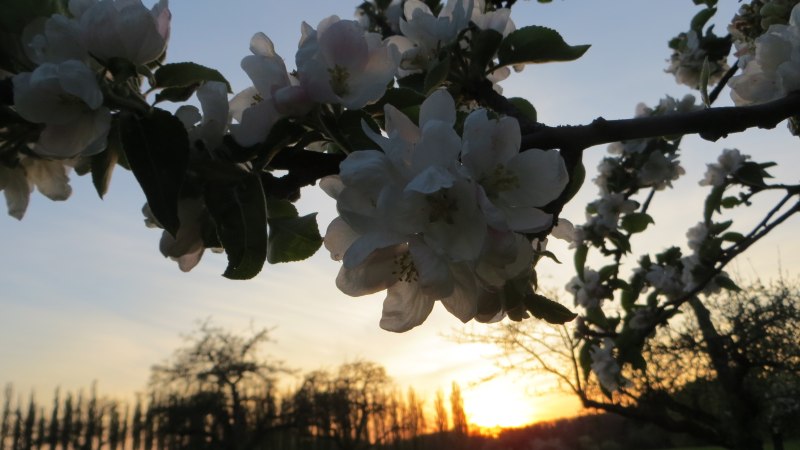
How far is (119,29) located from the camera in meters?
0.59

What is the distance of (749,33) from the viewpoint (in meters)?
2.11

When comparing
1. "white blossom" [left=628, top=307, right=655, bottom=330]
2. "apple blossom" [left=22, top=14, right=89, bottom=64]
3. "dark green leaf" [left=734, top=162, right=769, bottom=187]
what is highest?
"dark green leaf" [left=734, top=162, right=769, bottom=187]

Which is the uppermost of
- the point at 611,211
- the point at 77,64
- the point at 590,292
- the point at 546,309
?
the point at 611,211

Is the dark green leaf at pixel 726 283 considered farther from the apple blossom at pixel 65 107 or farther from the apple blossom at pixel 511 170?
the apple blossom at pixel 65 107

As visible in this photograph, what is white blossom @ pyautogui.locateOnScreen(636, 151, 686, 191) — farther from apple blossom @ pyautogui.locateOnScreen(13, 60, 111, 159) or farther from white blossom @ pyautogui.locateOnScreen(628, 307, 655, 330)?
apple blossom @ pyautogui.locateOnScreen(13, 60, 111, 159)

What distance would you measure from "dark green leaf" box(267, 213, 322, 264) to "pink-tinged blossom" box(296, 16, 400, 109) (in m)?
0.13

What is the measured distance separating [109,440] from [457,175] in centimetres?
2875

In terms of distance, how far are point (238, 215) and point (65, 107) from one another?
19cm

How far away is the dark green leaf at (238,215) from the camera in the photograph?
0.58 m

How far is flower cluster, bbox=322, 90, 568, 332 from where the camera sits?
1.75 ft

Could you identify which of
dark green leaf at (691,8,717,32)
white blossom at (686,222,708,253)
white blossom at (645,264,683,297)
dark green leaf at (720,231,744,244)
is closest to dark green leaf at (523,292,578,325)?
dark green leaf at (691,8,717,32)

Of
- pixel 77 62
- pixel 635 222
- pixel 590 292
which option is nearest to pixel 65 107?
pixel 77 62

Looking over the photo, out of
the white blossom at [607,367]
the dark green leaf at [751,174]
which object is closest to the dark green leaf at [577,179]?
the dark green leaf at [751,174]

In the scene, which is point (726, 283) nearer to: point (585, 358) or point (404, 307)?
point (585, 358)
